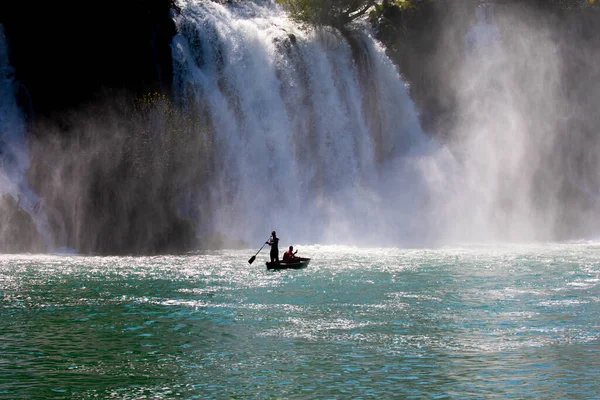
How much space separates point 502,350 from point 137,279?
19.5m

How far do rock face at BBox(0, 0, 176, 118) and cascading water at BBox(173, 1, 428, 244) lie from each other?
203 centimetres

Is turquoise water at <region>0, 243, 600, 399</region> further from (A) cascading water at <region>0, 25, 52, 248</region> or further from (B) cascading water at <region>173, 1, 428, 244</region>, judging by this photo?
(B) cascading water at <region>173, 1, 428, 244</region>

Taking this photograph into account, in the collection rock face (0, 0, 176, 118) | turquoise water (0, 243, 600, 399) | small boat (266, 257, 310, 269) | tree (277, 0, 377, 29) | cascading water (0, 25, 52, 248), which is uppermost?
tree (277, 0, 377, 29)

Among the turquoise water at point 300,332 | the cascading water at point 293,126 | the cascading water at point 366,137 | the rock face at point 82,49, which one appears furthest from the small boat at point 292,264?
the rock face at point 82,49

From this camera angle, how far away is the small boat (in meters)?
40.1

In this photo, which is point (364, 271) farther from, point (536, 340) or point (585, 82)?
point (585, 82)

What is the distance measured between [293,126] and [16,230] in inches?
838

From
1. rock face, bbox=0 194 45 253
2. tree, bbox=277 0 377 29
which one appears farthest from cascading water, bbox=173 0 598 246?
rock face, bbox=0 194 45 253

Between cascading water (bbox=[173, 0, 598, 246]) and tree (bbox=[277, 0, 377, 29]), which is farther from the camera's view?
tree (bbox=[277, 0, 377, 29])

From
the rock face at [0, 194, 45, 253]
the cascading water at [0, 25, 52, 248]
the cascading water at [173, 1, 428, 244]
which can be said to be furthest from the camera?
the cascading water at [173, 1, 428, 244]

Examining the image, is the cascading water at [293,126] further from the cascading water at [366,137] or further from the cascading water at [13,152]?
the cascading water at [13,152]

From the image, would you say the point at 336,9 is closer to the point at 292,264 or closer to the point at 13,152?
the point at 13,152

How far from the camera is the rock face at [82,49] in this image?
177 ft

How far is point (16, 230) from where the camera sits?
49.8 metres
